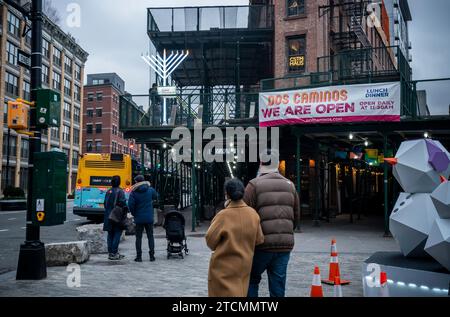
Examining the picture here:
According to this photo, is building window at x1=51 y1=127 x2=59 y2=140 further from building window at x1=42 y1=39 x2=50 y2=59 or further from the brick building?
the brick building

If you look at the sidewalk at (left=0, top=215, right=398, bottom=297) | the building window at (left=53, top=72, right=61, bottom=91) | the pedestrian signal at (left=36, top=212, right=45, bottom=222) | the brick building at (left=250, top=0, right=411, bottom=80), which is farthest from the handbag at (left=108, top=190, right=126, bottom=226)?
the building window at (left=53, top=72, right=61, bottom=91)

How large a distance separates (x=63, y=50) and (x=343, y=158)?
165ft

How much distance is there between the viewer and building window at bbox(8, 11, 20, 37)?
4519 centimetres

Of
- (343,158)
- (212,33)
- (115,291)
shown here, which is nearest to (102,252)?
(115,291)

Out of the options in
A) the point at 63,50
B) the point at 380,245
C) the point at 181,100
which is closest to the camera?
the point at 380,245

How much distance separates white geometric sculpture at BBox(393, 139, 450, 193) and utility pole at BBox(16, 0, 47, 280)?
→ 21.4ft

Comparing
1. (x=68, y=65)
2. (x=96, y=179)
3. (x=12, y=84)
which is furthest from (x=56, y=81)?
(x=96, y=179)

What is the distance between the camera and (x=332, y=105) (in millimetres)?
14648

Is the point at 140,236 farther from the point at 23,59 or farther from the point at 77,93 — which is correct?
the point at 77,93

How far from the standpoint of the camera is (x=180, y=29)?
80.6 ft

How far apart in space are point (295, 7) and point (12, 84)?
35.5 meters

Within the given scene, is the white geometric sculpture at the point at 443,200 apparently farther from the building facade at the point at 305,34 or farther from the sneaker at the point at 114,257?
the building facade at the point at 305,34
